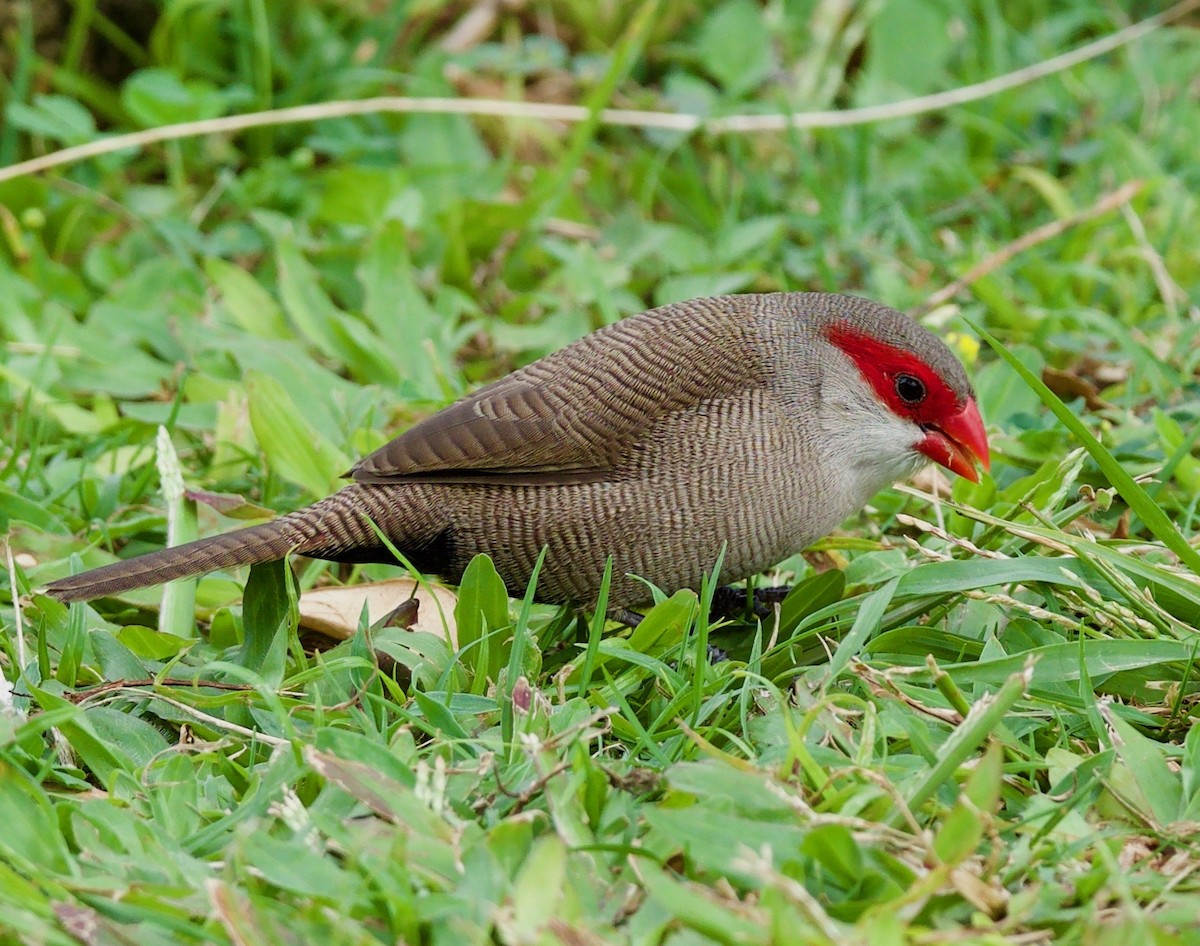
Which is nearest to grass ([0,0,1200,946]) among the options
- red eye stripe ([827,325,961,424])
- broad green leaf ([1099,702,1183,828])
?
broad green leaf ([1099,702,1183,828])

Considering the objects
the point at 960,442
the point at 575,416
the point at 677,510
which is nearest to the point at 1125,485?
the point at 960,442

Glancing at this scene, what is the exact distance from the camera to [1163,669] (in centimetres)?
289

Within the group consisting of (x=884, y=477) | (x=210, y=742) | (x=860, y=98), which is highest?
(x=860, y=98)

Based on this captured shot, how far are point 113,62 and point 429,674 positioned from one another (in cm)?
410

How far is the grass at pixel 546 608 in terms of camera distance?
2.29 meters

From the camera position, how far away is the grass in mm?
2287

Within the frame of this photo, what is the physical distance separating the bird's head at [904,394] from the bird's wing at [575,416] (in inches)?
10.1

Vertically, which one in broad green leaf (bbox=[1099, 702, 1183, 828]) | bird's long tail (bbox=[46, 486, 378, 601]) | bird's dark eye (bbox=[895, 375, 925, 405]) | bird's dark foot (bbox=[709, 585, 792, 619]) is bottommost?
bird's dark foot (bbox=[709, 585, 792, 619])

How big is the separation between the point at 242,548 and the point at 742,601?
1178mm

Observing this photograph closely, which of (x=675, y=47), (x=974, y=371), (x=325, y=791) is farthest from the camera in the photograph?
(x=675, y=47)

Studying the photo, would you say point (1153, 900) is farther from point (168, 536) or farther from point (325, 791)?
point (168, 536)

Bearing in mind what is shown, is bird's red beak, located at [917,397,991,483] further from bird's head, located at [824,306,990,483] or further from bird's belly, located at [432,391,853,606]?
bird's belly, located at [432,391,853,606]

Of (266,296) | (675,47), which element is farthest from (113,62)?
(675,47)

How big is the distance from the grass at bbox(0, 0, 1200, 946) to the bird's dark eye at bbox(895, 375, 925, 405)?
12.4 inches
